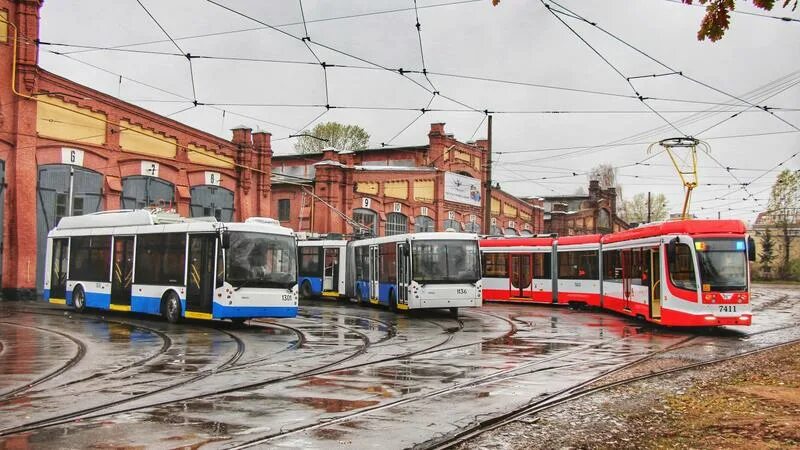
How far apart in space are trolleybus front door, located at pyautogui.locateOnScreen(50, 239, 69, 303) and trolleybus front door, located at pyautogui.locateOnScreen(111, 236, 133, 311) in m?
3.60

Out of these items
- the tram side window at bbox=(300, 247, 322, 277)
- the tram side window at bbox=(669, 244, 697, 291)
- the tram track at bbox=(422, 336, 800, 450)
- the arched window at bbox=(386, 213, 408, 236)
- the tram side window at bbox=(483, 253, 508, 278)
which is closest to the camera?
the tram track at bbox=(422, 336, 800, 450)

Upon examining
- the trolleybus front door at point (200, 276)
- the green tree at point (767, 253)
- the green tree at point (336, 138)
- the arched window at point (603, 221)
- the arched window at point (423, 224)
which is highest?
the green tree at point (336, 138)

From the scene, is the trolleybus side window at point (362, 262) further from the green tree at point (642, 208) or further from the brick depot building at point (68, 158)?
the green tree at point (642, 208)

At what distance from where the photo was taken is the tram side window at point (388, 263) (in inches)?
1123

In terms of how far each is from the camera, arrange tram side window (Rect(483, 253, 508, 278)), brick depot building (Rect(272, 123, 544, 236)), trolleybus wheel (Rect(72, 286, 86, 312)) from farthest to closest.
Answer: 1. brick depot building (Rect(272, 123, 544, 236))
2. tram side window (Rect(483, 253, 508, 278))
3. trolleybus wheel (Rect(72, 286, 86, 312))

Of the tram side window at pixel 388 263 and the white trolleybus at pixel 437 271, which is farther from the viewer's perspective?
the tram side window at pixel 388 263

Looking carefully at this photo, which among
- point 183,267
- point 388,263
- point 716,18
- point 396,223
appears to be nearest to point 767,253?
point 396,223

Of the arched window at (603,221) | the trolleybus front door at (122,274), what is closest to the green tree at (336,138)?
the arched window at (603,221)

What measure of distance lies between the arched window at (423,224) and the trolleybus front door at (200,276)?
33.6m

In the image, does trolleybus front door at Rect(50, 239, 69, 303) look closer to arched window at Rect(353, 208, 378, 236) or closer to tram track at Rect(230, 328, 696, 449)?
tram track at Rect(230, 328, 696, 449)

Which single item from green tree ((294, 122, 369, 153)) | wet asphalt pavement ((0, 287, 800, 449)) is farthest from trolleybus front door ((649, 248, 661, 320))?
green tree ((294, 122, 369, 153))

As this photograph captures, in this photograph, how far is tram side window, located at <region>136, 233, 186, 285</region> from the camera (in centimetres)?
2247

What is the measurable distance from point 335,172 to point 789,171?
1659 inches

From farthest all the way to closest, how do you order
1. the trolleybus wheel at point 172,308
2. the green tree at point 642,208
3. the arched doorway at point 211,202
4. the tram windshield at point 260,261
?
the green tree at point 642,208 < the arched doorway at point 211,202 < the trolleybus wheel at point 172,308 < the tram windshield at point 260,261
